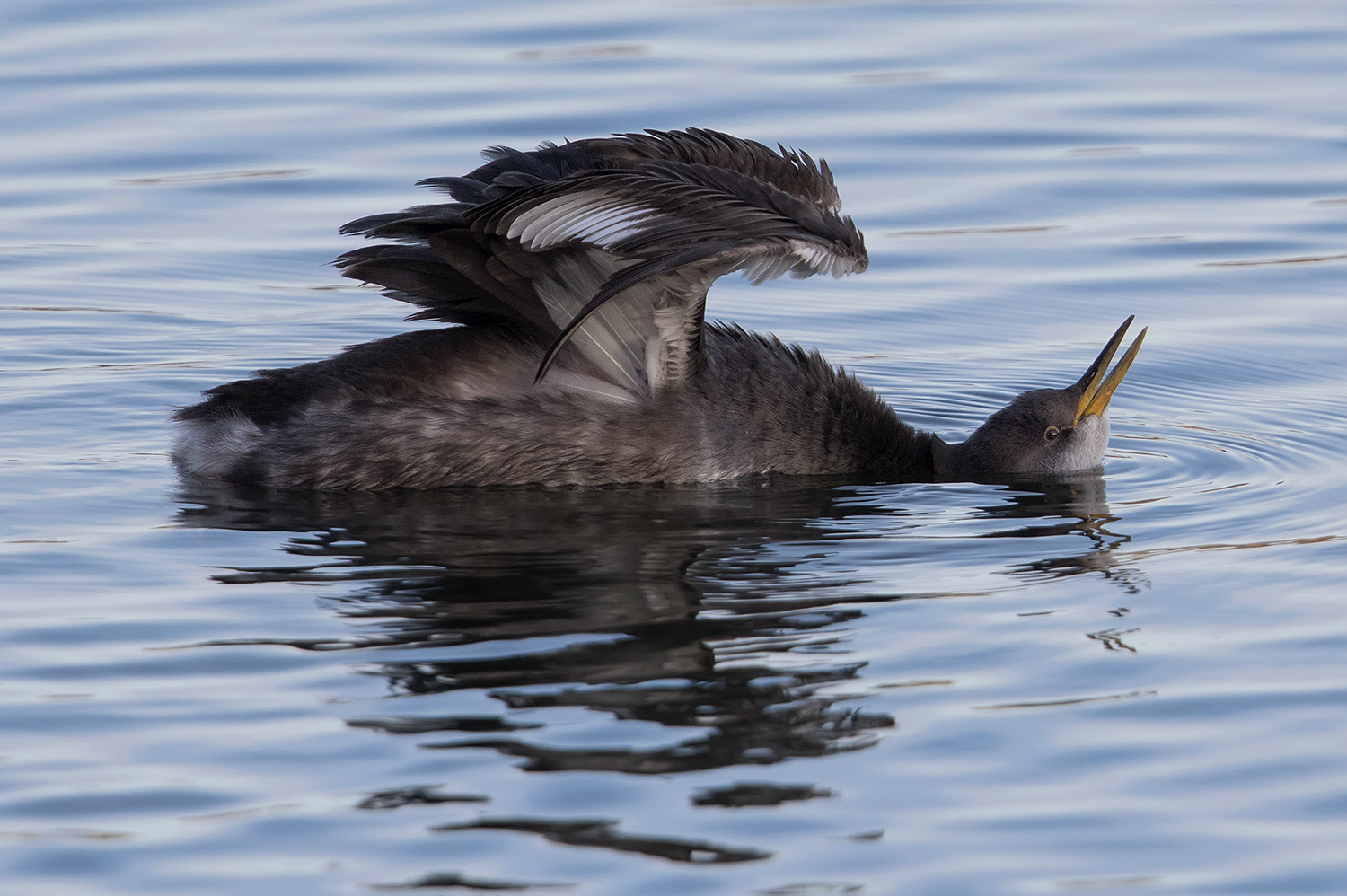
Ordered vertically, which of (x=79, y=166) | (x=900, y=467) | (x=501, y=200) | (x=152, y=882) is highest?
(x=79, y=166)

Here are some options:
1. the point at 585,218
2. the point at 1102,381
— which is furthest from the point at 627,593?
the point at 1102,381

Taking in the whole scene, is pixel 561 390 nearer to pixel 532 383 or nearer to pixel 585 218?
pixel 532 383

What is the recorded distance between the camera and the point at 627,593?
22.5 ft

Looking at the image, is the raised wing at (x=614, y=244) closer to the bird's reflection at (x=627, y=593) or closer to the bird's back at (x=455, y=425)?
the bird's back at (x=455, y=425)

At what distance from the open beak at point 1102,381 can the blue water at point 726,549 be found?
0.97 ft

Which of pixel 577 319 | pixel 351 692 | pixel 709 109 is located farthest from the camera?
pixel 709 109

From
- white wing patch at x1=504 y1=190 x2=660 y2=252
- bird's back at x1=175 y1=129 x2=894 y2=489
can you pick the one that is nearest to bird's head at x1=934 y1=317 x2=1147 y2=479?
bird's back at x1=175 y1=129 x2=894 y2=489

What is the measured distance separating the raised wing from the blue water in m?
0.65

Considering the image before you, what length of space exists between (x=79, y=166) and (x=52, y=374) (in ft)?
12.9

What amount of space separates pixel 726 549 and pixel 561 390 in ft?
3.73

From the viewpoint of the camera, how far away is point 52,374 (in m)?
9.81

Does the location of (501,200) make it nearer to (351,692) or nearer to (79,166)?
(351,692)

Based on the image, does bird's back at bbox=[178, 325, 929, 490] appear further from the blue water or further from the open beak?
the open beak

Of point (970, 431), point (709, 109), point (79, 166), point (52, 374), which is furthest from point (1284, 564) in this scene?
point (79, 166)
